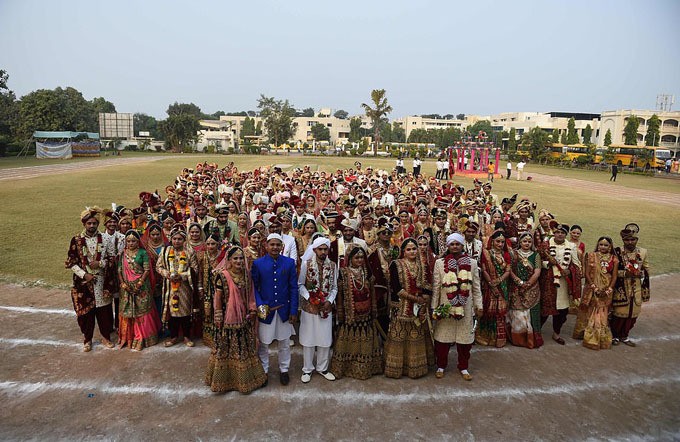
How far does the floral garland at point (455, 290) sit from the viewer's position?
4418mm

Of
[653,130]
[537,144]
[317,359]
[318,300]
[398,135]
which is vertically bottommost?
[317,359]

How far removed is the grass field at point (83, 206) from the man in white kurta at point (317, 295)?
5.34 meters

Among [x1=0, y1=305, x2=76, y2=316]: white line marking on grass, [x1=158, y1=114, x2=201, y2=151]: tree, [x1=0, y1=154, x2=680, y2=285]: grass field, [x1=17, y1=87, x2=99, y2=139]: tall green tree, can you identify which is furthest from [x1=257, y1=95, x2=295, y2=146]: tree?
[x1=0, y1=305, x2=76, y2=316]: white line marking on grass

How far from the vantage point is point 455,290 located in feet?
14.5

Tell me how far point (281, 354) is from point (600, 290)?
3884mm

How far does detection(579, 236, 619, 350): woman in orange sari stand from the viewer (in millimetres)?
5375

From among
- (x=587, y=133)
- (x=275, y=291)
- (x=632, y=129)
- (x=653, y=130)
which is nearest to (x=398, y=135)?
(x=587, y=133)

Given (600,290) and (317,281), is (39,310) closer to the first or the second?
(317,281)

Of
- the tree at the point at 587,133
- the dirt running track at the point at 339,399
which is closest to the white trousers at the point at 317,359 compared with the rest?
the dirt running track at the point at 339,399

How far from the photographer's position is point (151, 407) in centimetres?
405

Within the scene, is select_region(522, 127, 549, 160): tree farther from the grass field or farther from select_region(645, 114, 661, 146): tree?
the grass field

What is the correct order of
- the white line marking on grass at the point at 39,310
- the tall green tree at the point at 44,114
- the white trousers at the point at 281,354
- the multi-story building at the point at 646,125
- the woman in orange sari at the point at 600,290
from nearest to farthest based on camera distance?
the white trousers at the point at 281,354
the woman in orange sari at the point at 600,290
the white line marking on grass at the point at 39,310
the tall green tree at the point at 44,114
the multi-story building at the point at 646,125

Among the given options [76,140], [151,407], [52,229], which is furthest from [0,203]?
[76,140]

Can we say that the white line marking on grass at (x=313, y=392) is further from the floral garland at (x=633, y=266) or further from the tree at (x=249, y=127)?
the tree at (x=249, y=127)
